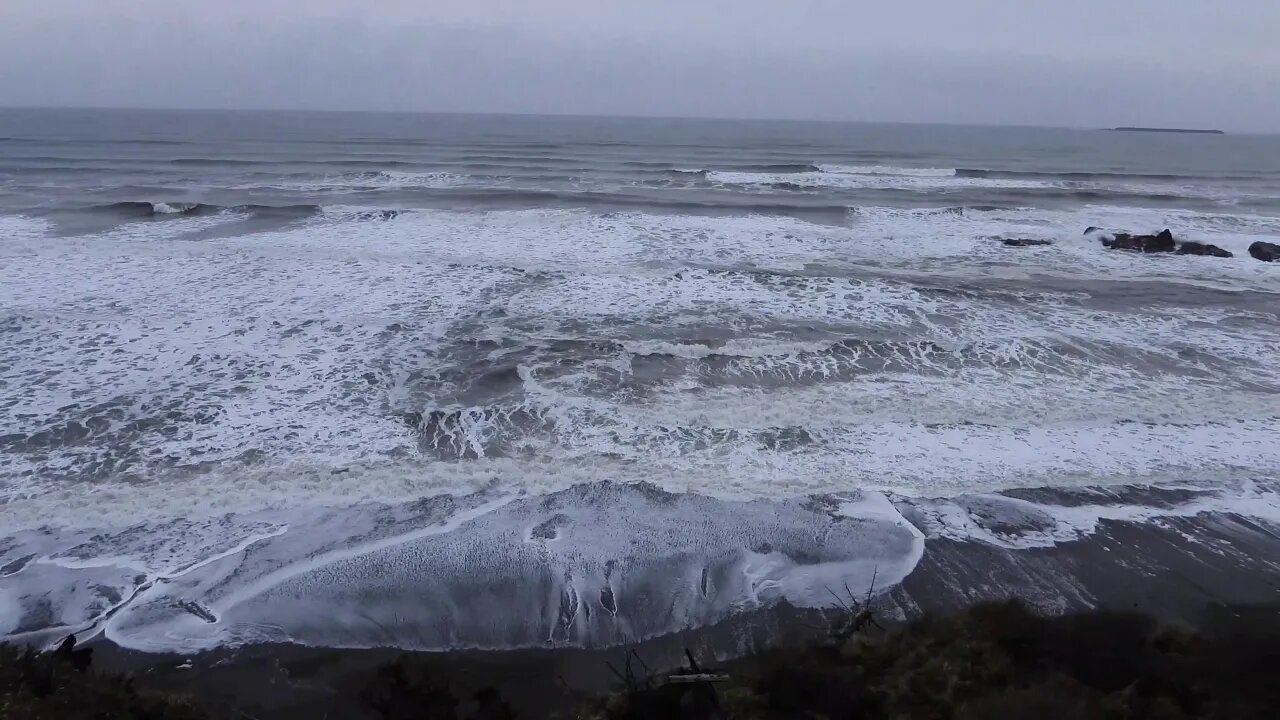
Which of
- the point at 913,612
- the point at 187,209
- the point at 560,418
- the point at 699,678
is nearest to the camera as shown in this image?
the point at 699,678

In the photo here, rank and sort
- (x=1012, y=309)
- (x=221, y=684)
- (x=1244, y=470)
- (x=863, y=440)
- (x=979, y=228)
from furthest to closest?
(x=979, y=228) → (x=1012, y=309) → (x=863, y=440) → (x=1244, y=470) → (x=221, y=684)

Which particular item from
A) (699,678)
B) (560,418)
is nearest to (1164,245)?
(560,418)

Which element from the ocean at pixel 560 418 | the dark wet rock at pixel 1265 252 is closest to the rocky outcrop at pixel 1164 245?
the dark wet rock at pixel 1265 252

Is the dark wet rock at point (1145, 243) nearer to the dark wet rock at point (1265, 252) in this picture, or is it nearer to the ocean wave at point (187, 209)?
the dark wet rock at point (1265, 252)

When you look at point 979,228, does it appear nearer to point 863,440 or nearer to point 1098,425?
point 1098,425

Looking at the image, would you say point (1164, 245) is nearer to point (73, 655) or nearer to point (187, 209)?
point (73, 655)

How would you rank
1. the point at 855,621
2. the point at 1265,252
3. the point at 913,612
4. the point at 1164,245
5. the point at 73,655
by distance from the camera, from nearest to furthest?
1. the point at 73,655
2. the point at 855,621
3. the point at 913,612
4. the point at 1265,252
5. the point at 1164,245

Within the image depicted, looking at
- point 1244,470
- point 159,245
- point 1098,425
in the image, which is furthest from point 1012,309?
point 159,245

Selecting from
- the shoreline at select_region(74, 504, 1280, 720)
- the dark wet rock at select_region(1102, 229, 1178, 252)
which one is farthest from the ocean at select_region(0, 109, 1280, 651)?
the dark wet rock at select_region(1102, 229, 1178, 252)
